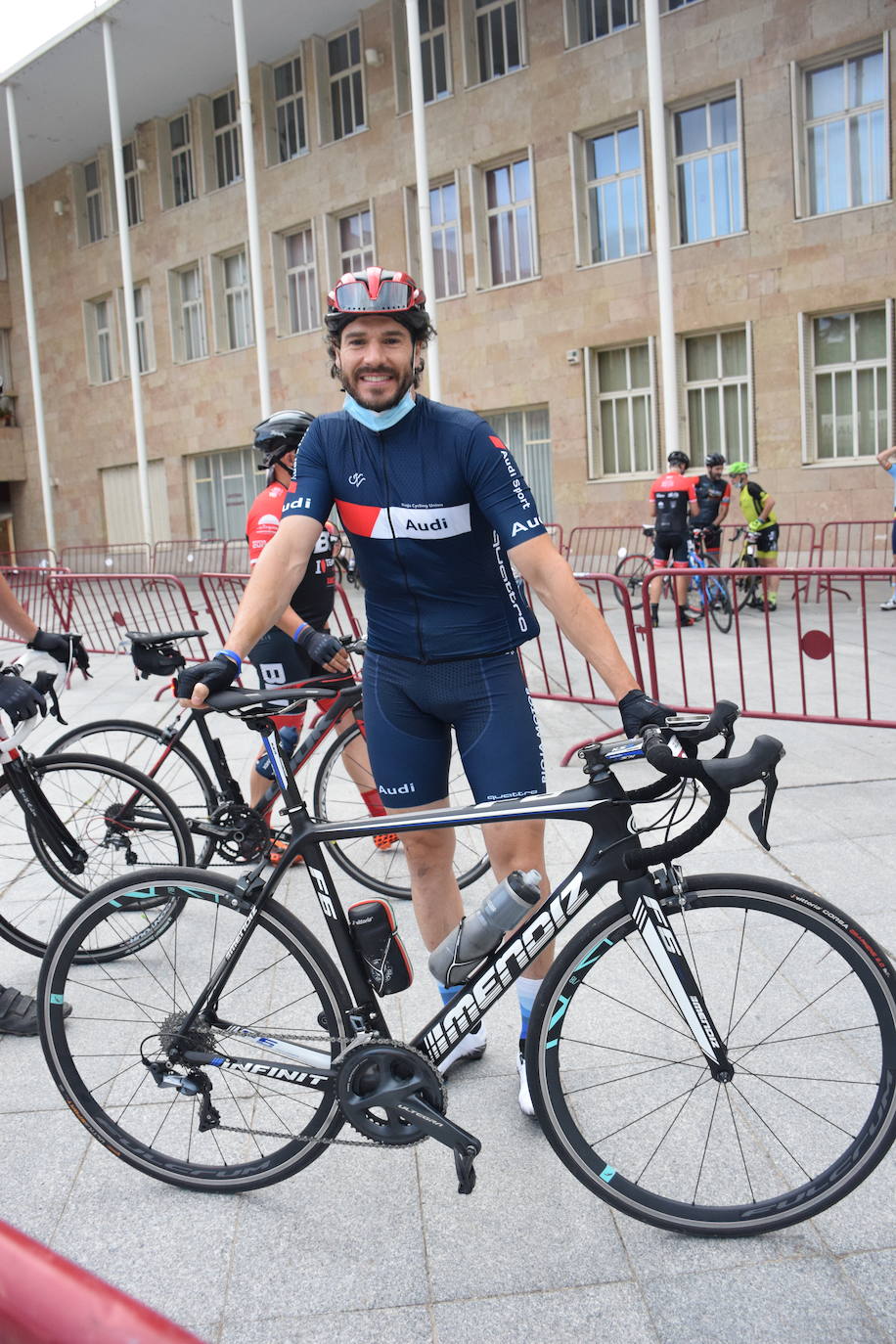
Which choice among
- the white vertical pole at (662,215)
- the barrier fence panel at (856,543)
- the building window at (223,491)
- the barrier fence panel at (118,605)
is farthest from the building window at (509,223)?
the barrier fence panel at (118,605)

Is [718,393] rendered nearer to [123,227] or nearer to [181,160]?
[123,227]

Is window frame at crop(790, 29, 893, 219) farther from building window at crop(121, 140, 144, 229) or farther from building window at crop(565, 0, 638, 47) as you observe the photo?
building window at crop(121, 140, 144, 229)

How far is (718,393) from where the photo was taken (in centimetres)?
1812

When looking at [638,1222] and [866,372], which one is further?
[866,372]

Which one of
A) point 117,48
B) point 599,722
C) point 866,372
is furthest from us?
point 117,48

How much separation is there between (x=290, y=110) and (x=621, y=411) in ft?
36.6

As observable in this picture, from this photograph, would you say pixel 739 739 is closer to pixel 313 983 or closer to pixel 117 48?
pixel 313 983

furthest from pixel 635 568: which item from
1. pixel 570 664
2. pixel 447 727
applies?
pixel 447 727

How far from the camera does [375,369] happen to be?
2.69m

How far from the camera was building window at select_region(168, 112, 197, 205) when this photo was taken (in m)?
26.7

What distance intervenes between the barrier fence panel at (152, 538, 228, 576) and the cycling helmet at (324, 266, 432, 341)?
23666mm

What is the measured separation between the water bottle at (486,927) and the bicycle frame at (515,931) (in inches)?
1.2

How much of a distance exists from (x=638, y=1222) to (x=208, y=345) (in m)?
26.6

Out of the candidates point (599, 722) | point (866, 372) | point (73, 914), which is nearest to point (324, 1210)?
point (73, 914)
